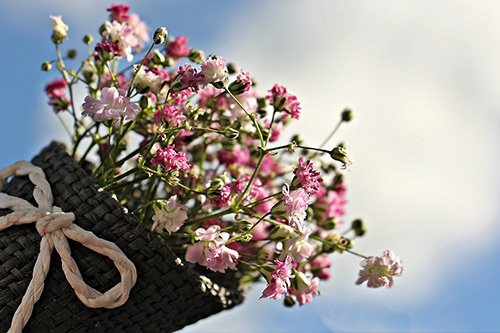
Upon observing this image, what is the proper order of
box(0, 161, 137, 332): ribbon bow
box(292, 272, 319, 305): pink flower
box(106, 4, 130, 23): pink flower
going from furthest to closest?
box(106, 4, 130, 23): pink flower → box(292, 272, 319, 305): pink flower → box(0, 161, 137, 332): ribbon bow

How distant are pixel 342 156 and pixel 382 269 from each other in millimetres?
163

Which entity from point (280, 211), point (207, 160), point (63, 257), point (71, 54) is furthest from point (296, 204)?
point (71, 54)

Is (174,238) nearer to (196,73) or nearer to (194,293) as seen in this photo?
(194,293)

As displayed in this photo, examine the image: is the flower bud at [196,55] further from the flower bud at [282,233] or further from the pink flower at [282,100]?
the flower bud at [282,233]

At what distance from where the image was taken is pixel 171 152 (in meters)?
0.57

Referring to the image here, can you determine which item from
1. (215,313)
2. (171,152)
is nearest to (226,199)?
(171,152)

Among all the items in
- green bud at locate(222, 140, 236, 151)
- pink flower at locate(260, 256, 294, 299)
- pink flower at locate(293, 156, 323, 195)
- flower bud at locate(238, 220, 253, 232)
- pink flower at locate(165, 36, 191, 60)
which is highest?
pink flower at locate(165, 36, 191, 60)

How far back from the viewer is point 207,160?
89cm

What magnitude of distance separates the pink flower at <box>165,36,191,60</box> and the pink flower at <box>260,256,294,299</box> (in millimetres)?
340

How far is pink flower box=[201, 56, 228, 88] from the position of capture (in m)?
0.57

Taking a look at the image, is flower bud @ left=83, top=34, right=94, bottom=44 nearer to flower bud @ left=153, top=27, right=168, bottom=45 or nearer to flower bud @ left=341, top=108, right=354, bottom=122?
flower bud @ left=153, top=27, right=168, bottom=45

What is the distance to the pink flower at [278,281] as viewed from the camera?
59cm

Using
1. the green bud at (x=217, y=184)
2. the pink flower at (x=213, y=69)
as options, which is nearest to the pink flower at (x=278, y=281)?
the green bud at (x=217, y=184)

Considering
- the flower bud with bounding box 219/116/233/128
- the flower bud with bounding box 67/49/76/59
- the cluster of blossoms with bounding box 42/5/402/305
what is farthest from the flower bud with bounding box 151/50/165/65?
the flower bud with bounding box 67/49/76/59
